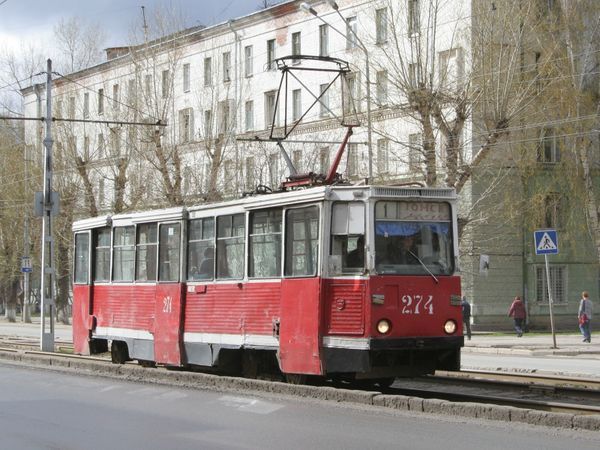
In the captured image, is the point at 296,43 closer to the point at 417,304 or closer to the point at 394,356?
the point at 417,304

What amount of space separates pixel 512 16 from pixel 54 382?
23.1 meters

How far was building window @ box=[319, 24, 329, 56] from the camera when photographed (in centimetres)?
5203

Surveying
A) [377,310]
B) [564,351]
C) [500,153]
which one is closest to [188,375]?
[377,310]

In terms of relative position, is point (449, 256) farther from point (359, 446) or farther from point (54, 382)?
point (54, 382)

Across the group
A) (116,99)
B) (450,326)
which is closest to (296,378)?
(450,326)

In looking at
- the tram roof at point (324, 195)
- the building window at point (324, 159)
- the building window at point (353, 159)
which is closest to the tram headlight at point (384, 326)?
the tram roof at point (324, 195)

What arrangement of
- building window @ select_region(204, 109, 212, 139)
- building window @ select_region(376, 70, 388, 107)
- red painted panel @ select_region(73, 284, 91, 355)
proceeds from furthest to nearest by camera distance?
building window @ select_region(204, 109, 212, 139)
building window @ select_region(376, 70, 388, 107)
red painted panel @ select_region(73, 284, 91, 355)


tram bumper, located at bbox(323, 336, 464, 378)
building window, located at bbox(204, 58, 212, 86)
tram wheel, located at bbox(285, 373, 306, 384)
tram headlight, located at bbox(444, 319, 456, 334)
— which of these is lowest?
tram wheel, located at bbox(285, 373, 306, 384)

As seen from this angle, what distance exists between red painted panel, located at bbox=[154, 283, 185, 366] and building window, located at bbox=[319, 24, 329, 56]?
34.9 m

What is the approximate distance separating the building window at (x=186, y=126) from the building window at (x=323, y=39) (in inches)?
283

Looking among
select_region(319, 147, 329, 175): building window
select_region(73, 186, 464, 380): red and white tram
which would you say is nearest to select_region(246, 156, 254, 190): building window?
select_region(319, 147, 329, 175): building window

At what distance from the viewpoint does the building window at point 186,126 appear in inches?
1837

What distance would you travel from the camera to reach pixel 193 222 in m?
18.0

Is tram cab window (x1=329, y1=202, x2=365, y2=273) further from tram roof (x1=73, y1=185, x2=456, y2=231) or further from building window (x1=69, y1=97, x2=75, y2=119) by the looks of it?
building window (x1=69, y1=97, x2=75, y2=119)
